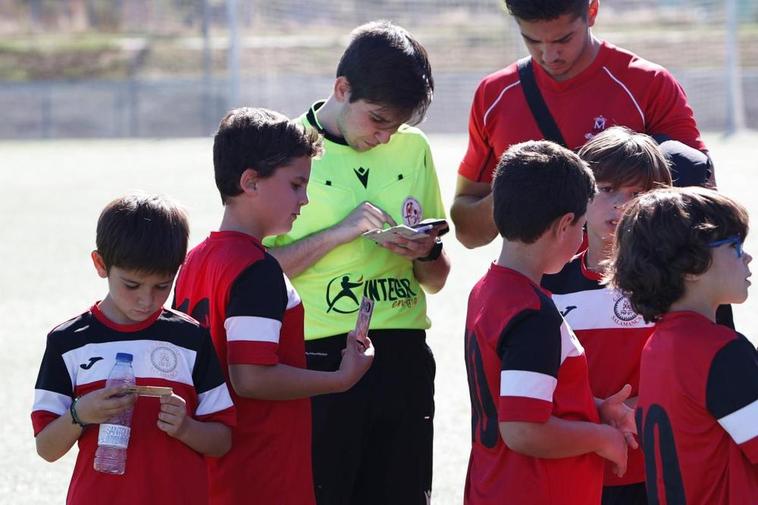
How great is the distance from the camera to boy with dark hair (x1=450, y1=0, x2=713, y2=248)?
13.6ft

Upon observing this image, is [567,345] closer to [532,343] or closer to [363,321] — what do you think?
[532,343]

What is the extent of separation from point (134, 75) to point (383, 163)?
1253 inches

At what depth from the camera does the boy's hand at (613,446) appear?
3.23m

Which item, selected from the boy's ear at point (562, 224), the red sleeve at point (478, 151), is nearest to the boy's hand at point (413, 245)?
the red sleeve at point (478, 151)

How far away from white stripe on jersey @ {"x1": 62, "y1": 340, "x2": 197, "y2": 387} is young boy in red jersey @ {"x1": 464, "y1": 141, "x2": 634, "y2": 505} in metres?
0.81

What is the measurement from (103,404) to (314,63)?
23695mm

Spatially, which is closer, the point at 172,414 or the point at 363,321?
the point at 172,414

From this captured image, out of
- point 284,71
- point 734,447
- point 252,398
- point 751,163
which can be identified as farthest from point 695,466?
point 284,71

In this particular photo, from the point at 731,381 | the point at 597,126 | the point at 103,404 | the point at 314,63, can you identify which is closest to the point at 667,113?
the point at 597,126

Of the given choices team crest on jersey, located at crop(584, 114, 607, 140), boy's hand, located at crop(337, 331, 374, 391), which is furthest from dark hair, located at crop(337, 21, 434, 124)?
boy's hand, located at crop(337, 331, 374, 391)

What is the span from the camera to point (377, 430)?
4.21 m

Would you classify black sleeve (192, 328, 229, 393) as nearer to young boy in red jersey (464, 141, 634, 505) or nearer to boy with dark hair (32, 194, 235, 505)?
boy with dark hair (32, 194, 235, 505)

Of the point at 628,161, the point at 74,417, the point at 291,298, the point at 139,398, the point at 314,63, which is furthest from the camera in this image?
the point at 314,63

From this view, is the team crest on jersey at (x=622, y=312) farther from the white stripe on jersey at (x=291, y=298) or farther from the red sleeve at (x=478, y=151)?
the white stripe on jersey at (x=291, y=298)
